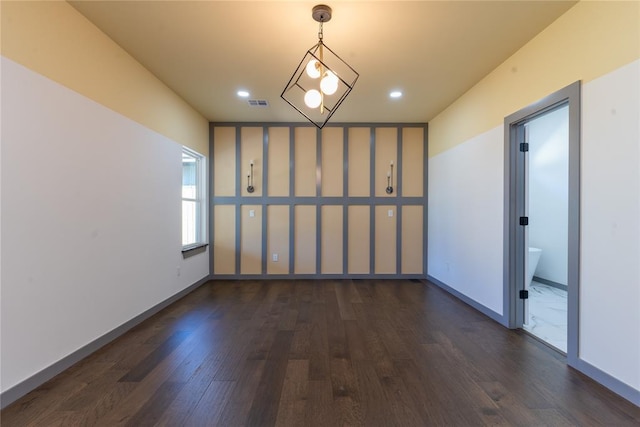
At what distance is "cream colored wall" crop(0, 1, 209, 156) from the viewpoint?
1.76 meters

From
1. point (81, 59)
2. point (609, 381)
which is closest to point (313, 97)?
point (81, 59)

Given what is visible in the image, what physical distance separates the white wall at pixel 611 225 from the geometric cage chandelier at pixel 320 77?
68.5 inches

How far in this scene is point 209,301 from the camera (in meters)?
3.69

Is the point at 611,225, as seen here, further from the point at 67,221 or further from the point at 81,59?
the point at 81,59

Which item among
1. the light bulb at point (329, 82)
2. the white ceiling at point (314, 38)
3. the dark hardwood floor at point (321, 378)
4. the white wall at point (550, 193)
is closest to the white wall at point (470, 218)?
the dark hardwood floor at point (321, 378)

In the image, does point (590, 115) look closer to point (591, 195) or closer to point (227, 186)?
point (591, 195)

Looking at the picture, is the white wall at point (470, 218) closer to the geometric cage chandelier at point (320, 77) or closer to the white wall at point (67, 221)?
the geometric cage chandelier at point (320, 77)

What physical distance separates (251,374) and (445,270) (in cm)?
326

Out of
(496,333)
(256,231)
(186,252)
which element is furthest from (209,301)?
(496,333)

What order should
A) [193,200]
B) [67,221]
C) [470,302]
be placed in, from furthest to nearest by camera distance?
[193,200] → [470,302] → [67,221]

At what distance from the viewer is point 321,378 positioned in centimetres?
197

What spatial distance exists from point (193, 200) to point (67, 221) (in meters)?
2.34

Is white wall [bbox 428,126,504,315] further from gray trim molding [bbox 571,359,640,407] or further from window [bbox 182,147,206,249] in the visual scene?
window [bbox 182,147,206,249]

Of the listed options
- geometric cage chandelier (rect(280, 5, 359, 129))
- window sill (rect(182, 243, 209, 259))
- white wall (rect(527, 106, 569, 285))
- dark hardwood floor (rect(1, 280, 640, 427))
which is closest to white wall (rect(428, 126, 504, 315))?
dark hardwood floor (rect(1, 280, 640, 427))
